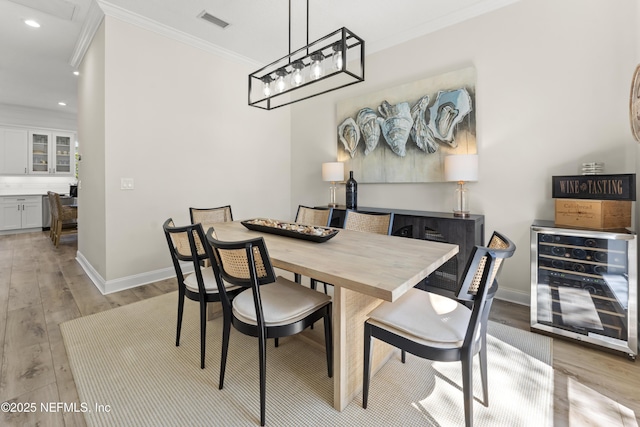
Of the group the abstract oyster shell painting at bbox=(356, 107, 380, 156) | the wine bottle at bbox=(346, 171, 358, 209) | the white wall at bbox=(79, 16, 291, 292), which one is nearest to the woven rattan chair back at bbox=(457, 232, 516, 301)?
the wine bottle at bbox=(346, 171, 358, 209)

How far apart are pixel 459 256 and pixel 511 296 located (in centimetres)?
67

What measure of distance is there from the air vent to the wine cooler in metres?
3.56

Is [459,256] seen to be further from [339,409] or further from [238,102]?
[238,102]

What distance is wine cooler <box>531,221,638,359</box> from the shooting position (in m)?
1.78

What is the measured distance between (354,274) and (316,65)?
1.46 meters

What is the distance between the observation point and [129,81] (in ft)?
9.90

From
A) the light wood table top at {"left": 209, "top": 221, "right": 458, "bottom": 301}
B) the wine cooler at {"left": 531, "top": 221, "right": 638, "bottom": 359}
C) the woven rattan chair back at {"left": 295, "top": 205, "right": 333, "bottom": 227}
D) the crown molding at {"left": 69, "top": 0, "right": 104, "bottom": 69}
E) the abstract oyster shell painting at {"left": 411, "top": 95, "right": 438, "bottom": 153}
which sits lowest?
the wine cooler at {"left": 531, "top": 221, "right": 638, "bottom": 359}

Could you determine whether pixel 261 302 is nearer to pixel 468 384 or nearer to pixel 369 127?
pixel 468 384

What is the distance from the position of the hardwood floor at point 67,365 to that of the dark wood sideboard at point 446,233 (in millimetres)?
450

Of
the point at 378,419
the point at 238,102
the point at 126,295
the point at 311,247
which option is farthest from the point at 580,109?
the point at 126,295

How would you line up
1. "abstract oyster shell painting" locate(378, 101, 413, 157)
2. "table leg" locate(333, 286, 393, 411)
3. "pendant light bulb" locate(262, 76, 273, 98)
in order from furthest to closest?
1. "abstract oyster shell painting" locate(378, 101, 413, 157)
2. "pendant light bulb" locate(262, 76, 273, 98)
3. "table leg" locate(333, 286, 393, 411)

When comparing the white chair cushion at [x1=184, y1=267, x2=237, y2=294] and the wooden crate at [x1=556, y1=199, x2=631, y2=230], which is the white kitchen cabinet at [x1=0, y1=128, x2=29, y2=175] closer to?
the white chair cushion at [x1=184, y1=267, x2=237, y2=294]

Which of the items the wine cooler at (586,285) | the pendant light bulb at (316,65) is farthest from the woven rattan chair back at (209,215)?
the wine cooler at (586,285)

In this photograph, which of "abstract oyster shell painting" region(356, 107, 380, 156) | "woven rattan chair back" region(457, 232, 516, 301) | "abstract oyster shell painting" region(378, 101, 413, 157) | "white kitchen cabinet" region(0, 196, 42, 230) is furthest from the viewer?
"white kitchen cabinet" region(0, 196, 42, 230)
